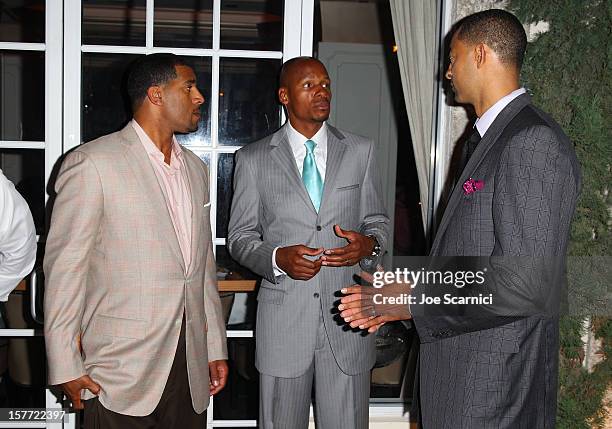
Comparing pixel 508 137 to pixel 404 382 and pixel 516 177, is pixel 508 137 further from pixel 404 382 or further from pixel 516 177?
pixel 404 382

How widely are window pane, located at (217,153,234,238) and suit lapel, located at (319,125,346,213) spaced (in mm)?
759

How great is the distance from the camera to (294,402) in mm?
2557

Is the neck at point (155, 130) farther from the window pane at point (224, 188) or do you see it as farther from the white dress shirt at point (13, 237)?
the window pane at point (224, 188)

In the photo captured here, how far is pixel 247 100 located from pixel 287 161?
82 centimetres

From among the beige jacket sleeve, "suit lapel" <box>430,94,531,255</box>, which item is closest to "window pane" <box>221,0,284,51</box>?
the beige jacket sleeve

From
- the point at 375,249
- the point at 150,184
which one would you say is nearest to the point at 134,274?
the point at 150,184

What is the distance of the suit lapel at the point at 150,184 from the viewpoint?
7.20 feet

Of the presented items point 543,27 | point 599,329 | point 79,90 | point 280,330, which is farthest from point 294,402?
point 543,27

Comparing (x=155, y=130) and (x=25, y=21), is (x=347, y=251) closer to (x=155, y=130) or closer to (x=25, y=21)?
(x=155, y=130)

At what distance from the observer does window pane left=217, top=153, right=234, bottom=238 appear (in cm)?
330

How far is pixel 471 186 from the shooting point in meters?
1.77

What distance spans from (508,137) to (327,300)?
44.7 inches

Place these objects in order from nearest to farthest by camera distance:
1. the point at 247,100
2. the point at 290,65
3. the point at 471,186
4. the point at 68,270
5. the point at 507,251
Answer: the point at 507,251, the point at 471,186, the point at 68,270, the point at 290,65, the point at 247,100

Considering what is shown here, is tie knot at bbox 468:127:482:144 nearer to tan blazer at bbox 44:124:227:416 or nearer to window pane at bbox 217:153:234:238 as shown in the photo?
tan blazer at bbox 44:124:227:416
